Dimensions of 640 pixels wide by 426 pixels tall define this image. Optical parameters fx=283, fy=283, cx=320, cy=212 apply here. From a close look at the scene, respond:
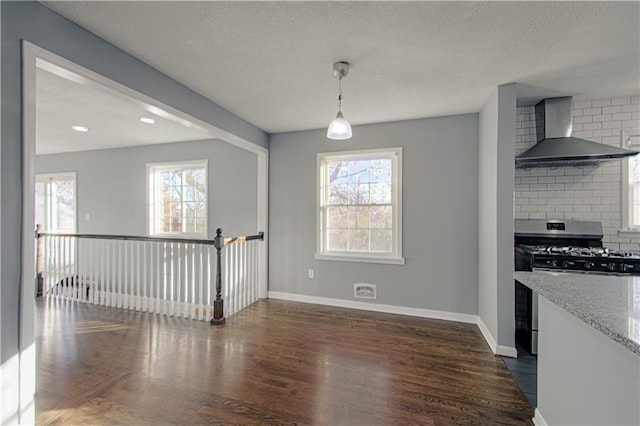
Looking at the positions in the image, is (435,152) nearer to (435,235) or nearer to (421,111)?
(421,111)

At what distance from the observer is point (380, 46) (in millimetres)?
2051

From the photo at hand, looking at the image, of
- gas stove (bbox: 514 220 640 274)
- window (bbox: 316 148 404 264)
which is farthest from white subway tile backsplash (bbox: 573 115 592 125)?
window (bbox: 316 148 404 264)

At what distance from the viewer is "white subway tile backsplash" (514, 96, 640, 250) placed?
3049 millimetres

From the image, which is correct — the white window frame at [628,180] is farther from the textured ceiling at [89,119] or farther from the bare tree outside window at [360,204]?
the textured ceiling at [89,119]

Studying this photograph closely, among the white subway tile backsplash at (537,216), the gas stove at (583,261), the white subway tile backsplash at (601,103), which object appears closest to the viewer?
the gas stove at (583,261)

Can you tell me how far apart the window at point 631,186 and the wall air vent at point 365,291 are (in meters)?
2.79

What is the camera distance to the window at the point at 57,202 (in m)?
5.70

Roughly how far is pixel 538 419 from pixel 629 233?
2.55 metres

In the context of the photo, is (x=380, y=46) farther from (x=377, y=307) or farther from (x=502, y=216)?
(x=377, y=307)

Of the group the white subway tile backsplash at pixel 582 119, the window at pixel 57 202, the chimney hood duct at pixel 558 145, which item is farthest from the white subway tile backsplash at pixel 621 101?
the window at pixel 57 202

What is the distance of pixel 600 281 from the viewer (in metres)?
1.50

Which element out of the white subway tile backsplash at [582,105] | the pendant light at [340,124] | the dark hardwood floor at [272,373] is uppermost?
the white subway tile backsplash at [582,105]

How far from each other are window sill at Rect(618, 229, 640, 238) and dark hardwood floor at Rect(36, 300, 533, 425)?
184 cm

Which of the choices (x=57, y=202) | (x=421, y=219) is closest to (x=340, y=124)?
(x=421, y=219)
